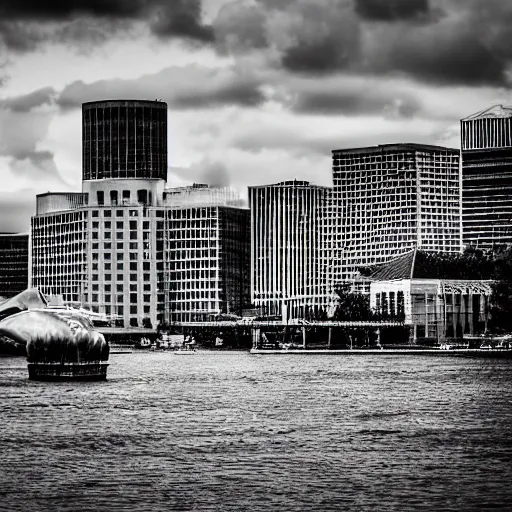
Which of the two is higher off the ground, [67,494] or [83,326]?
[83,326]

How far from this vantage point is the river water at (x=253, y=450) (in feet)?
259

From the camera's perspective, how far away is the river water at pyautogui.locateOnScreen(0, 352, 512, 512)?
3103 inches

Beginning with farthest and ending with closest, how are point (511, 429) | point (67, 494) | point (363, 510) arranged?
1. point (511, 429)
2. point (67, 494)
3. point (363, 510)

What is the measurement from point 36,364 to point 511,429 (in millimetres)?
67138

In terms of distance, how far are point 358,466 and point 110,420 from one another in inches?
1402

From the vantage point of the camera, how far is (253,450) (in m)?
100

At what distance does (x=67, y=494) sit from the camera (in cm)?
8000

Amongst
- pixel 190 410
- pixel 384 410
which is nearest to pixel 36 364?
pixel 190 410

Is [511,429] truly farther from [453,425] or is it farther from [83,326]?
[83,326]

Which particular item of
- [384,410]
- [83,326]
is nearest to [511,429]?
[384,410]

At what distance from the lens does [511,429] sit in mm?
115750

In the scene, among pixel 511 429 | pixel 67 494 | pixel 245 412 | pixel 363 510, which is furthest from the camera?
pixel 245 412

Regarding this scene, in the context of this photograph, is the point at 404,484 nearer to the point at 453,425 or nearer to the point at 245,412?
the point at 453,425

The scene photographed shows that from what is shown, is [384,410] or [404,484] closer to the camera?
[404,484]
